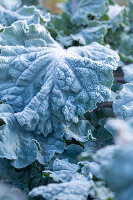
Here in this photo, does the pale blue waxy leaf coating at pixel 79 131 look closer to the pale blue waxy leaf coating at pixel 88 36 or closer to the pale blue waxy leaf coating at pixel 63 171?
the pale blue waxy leaf coating at pixel 63 171

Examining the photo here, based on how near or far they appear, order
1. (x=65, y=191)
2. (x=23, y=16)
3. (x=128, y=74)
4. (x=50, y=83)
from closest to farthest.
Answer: (x=65, y=191), (x=50, y=83), (x=128, y=74), (x=23, y=16)

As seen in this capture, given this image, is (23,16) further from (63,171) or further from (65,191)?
(65,191)

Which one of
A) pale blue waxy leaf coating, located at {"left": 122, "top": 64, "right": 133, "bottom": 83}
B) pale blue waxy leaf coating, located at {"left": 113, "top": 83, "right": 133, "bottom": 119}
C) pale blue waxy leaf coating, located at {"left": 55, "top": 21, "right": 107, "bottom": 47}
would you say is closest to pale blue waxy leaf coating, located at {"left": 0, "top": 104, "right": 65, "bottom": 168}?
pale blue waxy leaf coating, located at {"left": 113, "top": 83, "right": 133, "bottom": 119}

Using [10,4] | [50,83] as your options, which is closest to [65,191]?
[50,83]

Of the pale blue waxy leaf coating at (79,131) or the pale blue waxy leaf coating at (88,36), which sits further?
the pale blue waxy leaf coating at (88,36)

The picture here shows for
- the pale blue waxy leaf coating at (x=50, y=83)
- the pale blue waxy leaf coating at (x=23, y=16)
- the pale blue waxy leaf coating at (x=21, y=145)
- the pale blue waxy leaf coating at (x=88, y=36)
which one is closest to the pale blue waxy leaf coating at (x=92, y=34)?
the pale blue waxy leaf coating at (x=88, y=36)
